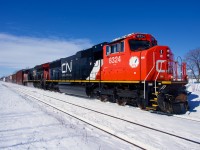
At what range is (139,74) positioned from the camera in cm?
1039

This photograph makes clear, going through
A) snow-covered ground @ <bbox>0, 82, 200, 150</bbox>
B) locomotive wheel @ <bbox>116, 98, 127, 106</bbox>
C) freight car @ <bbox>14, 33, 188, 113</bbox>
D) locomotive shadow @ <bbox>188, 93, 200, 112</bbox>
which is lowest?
snow-covered ground @ <bbox>0, 82, 200, 150</bbox>

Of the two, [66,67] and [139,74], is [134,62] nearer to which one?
[139,74]

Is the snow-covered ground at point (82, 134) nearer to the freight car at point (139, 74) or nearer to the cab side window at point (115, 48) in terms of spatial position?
the freight car at point (139, 74)

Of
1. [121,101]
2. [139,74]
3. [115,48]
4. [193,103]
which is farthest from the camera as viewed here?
[193,103]

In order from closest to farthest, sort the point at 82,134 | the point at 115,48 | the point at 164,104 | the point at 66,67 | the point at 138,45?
the point at 82,134
the point at 164,104
the point at 138,45
the point at 115,48
the point at 66,67

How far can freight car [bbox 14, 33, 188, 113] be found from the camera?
31.6ft

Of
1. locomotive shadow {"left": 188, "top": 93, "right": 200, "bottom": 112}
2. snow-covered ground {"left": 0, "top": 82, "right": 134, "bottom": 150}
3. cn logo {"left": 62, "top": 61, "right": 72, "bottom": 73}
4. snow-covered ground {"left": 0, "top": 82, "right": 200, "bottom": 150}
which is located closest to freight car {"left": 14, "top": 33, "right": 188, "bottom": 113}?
locomotive shadow {"left": 188, "top": 93, "right": 200, "bottom": 112}

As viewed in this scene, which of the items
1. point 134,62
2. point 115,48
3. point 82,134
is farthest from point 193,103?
point 82,134

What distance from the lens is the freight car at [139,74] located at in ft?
31.6

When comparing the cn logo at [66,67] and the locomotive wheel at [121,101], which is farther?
the cn logo at [66,67]

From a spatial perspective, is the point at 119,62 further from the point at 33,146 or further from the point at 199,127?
the point at 33,146

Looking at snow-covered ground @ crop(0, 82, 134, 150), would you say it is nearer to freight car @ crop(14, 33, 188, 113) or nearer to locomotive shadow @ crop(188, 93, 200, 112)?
freight car @ crop(14, 33, 188, 113)

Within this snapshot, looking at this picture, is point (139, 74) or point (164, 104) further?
point (139, 74)

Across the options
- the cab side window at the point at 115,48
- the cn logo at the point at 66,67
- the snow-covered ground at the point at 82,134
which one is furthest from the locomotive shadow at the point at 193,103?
the cn logo at the point at 66,67
